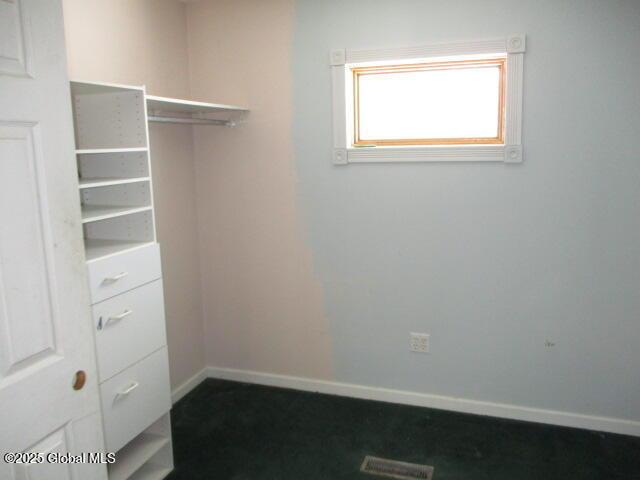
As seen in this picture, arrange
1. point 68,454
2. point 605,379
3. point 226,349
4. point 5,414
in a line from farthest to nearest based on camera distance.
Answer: point 226,349 → point 605,379 → point 68,454 → point 5,414

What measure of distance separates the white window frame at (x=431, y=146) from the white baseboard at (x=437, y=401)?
138cm

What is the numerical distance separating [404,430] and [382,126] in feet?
5.66

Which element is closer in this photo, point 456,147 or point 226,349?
point 456,147

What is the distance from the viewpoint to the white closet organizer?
218 centimetres

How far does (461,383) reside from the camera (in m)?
3.15

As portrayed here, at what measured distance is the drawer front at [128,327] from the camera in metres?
2.14

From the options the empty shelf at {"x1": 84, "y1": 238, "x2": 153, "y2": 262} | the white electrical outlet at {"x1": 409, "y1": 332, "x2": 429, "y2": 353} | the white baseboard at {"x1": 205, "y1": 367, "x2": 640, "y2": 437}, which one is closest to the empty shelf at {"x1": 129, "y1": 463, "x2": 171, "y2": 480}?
the white baseboard at {"x1": 205, "y1": 367, "x2": 640, "y2": 437}

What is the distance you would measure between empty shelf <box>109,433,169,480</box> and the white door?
875 millimetres

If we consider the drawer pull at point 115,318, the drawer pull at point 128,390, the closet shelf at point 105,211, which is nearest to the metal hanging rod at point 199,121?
the closet shelf at point 105,211

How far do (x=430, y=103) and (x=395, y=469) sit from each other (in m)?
1.95

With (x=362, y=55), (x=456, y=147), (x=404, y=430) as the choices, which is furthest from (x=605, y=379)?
(x=362, y=55)

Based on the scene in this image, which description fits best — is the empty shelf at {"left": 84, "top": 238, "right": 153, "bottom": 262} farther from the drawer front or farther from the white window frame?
the white window frame

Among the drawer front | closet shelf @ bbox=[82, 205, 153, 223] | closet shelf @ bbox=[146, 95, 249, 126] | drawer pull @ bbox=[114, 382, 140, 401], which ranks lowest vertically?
drawer pull @ bbox=[114, 382, 140, 401]

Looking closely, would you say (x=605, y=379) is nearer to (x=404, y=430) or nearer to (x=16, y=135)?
(x=404, y=430)
